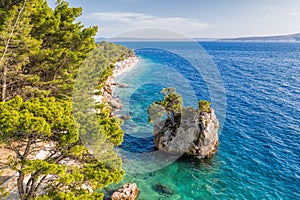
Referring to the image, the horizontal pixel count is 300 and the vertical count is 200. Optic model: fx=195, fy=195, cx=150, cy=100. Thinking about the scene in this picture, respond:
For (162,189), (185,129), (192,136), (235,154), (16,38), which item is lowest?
(162,189)

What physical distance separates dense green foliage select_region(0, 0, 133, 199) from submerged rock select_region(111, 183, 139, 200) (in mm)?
2187

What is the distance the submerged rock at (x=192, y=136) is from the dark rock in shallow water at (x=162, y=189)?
5756 mm

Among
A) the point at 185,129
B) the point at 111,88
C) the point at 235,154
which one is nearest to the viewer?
the point at 185,129

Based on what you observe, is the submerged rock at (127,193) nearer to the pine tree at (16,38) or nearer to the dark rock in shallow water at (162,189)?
the dark rock in shallow water at (162,189)

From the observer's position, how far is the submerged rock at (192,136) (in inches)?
928

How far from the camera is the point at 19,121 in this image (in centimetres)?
768

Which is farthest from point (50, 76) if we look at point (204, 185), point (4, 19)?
point (204, 185)

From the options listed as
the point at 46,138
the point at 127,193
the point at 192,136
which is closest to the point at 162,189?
the point at 127,193

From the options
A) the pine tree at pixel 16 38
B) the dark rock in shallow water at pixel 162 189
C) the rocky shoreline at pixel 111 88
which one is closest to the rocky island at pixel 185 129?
the dark rock in shallow water at pixel 162 189

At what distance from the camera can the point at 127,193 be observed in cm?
1675

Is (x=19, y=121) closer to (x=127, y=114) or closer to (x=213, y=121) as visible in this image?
(x=213, y=121)

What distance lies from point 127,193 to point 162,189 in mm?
3705

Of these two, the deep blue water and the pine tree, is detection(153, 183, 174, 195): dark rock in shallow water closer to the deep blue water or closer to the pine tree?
Answer: the deep blue water

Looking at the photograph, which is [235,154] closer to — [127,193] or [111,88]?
[127,193]
